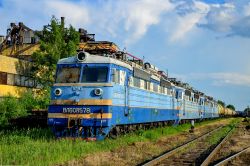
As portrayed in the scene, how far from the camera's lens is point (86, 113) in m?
15.5

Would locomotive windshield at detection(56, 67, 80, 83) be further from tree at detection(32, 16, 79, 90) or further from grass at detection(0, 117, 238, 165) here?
tree at detection(32, 16, 79, 90)

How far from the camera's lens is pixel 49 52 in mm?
36438

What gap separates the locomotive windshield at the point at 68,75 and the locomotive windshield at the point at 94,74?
0.30m

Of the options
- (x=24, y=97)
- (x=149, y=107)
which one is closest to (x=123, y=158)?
(x=149, y=107)

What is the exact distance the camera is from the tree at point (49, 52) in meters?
36.3

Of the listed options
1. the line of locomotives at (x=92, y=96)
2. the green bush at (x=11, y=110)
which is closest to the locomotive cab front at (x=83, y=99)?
the line of locomotives at (x=92, y=96)

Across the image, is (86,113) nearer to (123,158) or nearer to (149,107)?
(123,158)

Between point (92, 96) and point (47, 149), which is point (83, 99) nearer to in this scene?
point (92, 96)

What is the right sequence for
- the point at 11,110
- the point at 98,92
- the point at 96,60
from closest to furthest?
the point at 98,92
the point at 96,60
the point at 11,110

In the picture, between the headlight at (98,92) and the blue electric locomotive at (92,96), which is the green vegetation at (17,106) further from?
the headlight at (98,92)

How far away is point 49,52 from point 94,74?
2123cm

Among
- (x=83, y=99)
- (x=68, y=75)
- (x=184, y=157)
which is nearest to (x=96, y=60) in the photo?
(x=68, y=75)

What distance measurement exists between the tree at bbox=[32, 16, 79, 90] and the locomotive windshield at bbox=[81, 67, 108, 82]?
810 inches

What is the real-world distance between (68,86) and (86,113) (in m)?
1.31
